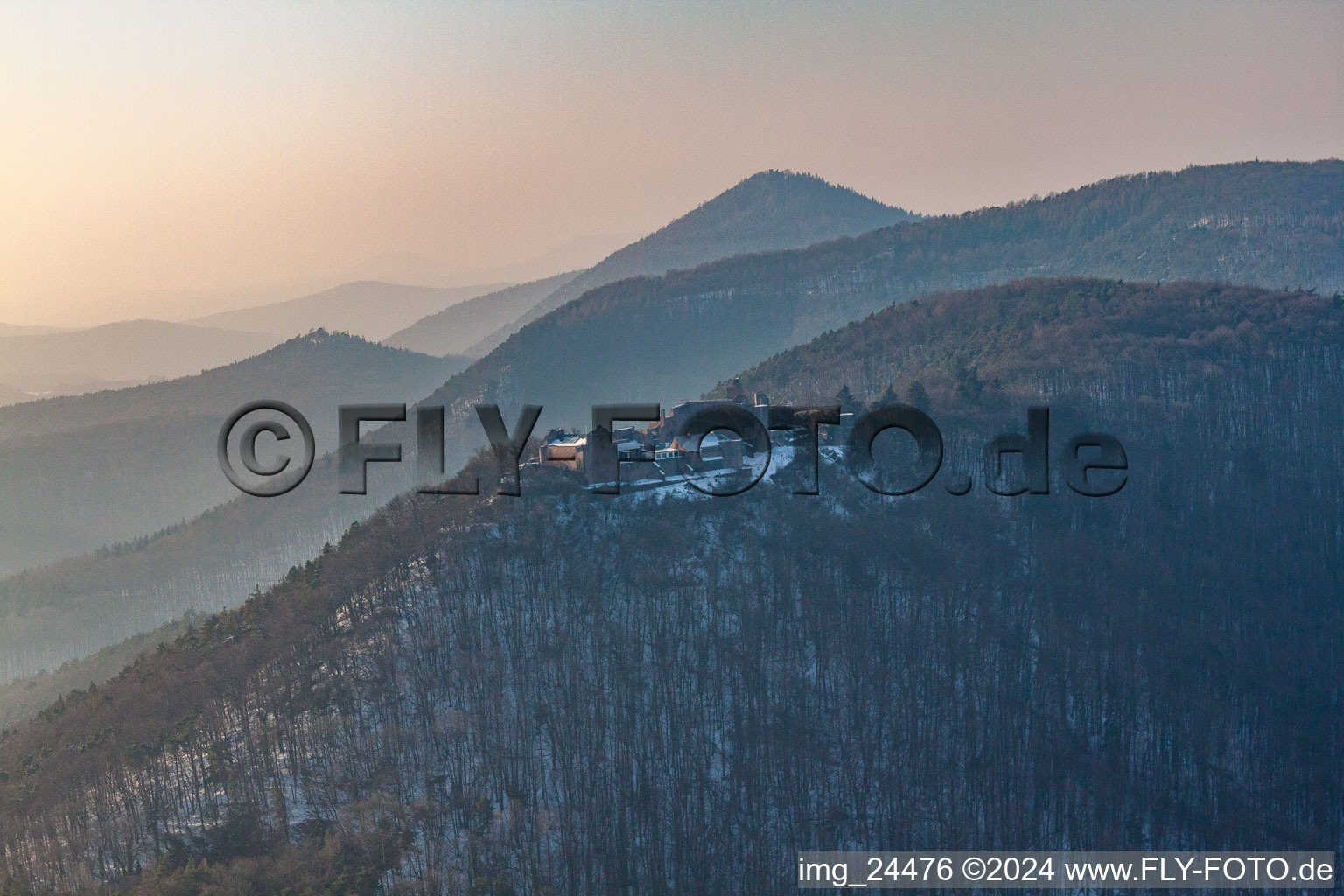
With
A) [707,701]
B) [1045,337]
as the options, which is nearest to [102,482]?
[1045,337]

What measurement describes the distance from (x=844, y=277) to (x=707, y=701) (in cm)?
12153

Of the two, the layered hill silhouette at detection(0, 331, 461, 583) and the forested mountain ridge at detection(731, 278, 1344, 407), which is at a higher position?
the forested mountain ridge at detection(731, 278, 1344, 407)

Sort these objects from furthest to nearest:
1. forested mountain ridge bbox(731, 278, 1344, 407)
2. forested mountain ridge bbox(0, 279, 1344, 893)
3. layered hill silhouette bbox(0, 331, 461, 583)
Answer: layered hill silhouette bbox(0, 331, 461, 583), forested mountain ridge bbox(731, 278, 1344, 407), forested mountain ridge bbox(0, 279, 1344, 893)

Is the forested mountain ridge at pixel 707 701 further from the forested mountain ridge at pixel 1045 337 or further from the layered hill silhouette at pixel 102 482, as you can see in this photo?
the layered hill silhouette at pixel 102 482

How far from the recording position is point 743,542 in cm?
5866

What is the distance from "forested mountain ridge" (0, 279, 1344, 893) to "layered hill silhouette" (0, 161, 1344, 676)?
73.1 metres

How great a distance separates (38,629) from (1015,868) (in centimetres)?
9102

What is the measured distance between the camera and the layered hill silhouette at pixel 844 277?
148 meters

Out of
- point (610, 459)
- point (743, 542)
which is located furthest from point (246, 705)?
point (743, 542)

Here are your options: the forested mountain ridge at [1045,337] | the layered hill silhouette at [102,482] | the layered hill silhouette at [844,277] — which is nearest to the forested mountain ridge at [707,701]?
the forested mountain ridge at [1045,337]

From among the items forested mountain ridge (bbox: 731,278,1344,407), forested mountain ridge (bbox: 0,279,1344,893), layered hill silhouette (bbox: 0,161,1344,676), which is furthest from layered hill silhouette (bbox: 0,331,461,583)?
forested mountain ridge (bbox: 0,279,1344,893)

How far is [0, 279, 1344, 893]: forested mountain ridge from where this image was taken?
4722 centimetres

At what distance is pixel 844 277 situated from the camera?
16738 centimetres

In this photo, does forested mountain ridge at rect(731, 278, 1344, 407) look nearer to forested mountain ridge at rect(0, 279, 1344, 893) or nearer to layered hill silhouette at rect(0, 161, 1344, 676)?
forested mountain ridge at rect(0, 279, 1344, 893)
